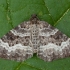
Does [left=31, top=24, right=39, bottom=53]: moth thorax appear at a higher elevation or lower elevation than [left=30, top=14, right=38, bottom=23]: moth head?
lower

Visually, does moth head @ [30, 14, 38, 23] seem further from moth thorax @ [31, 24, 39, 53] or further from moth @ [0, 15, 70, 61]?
moth thorax @ [31, 24, 39, 53]

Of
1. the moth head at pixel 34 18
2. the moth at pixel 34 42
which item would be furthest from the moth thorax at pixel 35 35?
the moth head at pixel 34 18

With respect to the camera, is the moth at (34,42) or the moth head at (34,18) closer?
the moth at (34,42)

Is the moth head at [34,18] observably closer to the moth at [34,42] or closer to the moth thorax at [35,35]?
the moth at [34,42]

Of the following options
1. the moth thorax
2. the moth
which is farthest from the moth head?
the moth thorax

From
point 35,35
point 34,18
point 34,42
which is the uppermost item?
point 34,18

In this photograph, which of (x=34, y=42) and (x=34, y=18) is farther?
(x=34, y=18)

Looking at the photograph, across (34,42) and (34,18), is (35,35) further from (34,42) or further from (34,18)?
(34,18)

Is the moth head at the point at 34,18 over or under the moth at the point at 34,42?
over

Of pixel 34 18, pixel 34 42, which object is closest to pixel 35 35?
pixel 34 42
